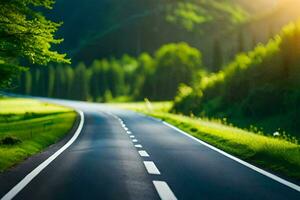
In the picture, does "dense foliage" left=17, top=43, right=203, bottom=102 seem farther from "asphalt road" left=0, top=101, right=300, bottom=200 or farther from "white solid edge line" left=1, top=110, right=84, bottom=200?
"white solid edge line" left=1, top=110, right=84, bottom=200

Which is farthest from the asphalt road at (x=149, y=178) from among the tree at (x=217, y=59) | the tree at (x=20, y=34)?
the tree at (x=217, y=59)

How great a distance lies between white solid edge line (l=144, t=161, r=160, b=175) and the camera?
34.7ft

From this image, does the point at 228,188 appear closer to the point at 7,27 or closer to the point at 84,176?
the point at 84,176

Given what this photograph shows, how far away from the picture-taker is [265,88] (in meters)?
45.7

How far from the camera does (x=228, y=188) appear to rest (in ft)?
28.6

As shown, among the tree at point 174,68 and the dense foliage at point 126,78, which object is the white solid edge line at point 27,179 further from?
the dense foliage at point 126,78

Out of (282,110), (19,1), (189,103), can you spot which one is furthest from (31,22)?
(189,103)

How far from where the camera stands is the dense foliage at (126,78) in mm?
104000

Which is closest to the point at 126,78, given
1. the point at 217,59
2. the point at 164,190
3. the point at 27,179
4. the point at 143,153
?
the point at 217,59

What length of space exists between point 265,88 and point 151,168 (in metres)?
36.2

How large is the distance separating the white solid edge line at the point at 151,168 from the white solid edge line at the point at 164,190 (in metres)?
1.33

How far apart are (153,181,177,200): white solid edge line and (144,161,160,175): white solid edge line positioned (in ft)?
4.35

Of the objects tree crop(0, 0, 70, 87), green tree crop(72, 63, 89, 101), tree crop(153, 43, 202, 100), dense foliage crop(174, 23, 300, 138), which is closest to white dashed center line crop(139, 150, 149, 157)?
tree crop(0, 0, 70, 87)

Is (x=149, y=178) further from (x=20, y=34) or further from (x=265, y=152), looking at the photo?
(x=20, y=34)
